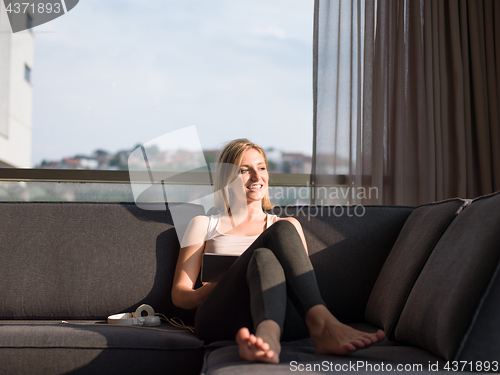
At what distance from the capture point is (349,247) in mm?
1632

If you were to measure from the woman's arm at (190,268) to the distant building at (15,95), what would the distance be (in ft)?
4.46

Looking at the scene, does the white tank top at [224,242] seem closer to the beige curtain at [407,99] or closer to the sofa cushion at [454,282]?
the sofa cushion at [454,282]

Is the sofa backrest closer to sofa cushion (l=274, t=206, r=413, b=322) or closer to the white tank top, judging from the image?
the white tank top

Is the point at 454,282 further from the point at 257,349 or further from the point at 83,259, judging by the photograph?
the point at 83,259

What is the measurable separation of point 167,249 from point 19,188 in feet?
4.14

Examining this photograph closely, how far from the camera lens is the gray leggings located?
111 cm

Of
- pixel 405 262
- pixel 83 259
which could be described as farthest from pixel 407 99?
pixel 83 259

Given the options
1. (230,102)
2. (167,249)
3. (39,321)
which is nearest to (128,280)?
(167,249)

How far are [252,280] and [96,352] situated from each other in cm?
51

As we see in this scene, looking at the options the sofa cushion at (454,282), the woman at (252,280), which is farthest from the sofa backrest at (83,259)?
the sofa cushion at (454,282)

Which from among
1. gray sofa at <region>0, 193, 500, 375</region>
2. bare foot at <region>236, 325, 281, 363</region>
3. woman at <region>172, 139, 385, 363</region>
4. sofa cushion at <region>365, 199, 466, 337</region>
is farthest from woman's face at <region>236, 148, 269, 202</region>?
bare foot at <region>236, 325, 281, 363</region>

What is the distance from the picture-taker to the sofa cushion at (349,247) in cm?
157

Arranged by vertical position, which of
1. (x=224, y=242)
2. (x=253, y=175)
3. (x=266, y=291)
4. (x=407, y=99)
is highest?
(x=407, y=99)

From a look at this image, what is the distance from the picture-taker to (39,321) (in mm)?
1508
